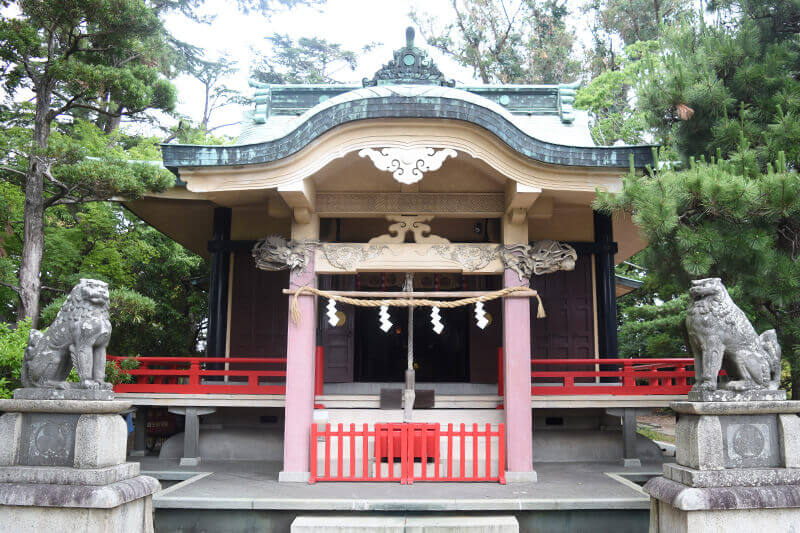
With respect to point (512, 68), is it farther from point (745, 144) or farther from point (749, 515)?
point (749, 515)

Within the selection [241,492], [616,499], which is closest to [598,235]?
[616,499]

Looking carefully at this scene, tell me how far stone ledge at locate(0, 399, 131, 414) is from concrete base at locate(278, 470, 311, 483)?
2.90 meters

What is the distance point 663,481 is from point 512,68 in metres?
23.4

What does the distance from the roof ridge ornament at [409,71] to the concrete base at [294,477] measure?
590cm

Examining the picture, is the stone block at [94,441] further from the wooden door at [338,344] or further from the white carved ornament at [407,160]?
the wooden door at [338,344]

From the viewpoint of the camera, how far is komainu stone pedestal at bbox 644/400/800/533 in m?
5.63

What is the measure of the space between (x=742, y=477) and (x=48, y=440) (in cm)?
672

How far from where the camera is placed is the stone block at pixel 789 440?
19.1ft

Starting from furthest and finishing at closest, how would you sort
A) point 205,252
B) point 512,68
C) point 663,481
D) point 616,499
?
point 512,68, point 205,252, point 616,499, point 663,481

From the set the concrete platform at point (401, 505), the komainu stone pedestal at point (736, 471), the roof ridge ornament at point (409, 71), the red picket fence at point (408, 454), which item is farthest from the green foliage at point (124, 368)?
the komainu stone pedestal at point (736, 471)

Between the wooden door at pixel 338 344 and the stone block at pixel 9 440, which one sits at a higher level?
the wooden door at pixel 338 344

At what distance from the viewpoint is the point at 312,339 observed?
8.66 m

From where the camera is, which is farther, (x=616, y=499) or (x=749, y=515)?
(x=616, y=499)

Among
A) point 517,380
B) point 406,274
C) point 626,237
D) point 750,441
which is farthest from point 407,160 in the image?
point 626,237
